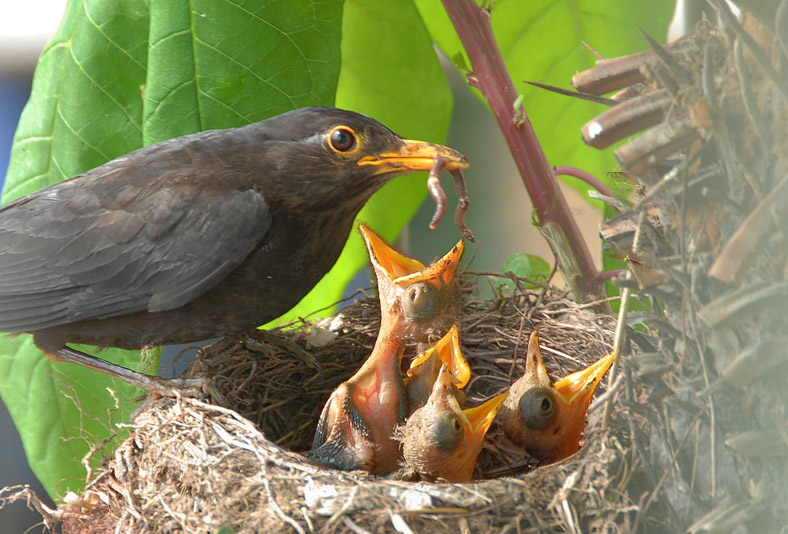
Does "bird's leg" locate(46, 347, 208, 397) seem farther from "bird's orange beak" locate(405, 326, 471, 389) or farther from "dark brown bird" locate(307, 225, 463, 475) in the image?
"bird's orange beak" locate(405, 326, 471, 389)

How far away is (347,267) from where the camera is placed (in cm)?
192

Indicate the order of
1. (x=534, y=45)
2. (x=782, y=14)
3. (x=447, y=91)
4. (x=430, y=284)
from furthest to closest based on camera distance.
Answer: (x=447, y=91) → (x=534, y=45) → (x=430, y=284) → (x=782, y=14)

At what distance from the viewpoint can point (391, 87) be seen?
5.91ft

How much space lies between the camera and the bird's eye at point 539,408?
4.68 feet

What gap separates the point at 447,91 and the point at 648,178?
119cm

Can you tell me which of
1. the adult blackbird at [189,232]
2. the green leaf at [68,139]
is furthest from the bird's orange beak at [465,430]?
the green leaf at [68,139]

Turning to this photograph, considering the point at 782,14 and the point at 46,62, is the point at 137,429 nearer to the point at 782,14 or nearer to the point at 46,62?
the point at 46,62

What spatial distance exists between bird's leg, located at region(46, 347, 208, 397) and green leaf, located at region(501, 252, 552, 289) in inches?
32.2

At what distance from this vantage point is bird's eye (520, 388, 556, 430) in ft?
4.68

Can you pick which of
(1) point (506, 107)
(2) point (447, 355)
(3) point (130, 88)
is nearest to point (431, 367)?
(2) point (447, 355)

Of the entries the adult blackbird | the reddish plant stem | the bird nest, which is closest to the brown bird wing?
the adult blackbird

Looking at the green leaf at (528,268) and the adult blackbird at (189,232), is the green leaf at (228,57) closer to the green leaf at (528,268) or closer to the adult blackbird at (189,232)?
the adult blackbird at (189,232)

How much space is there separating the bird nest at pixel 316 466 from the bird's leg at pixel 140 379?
0.03 meters

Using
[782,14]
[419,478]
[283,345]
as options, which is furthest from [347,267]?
[782,14]
